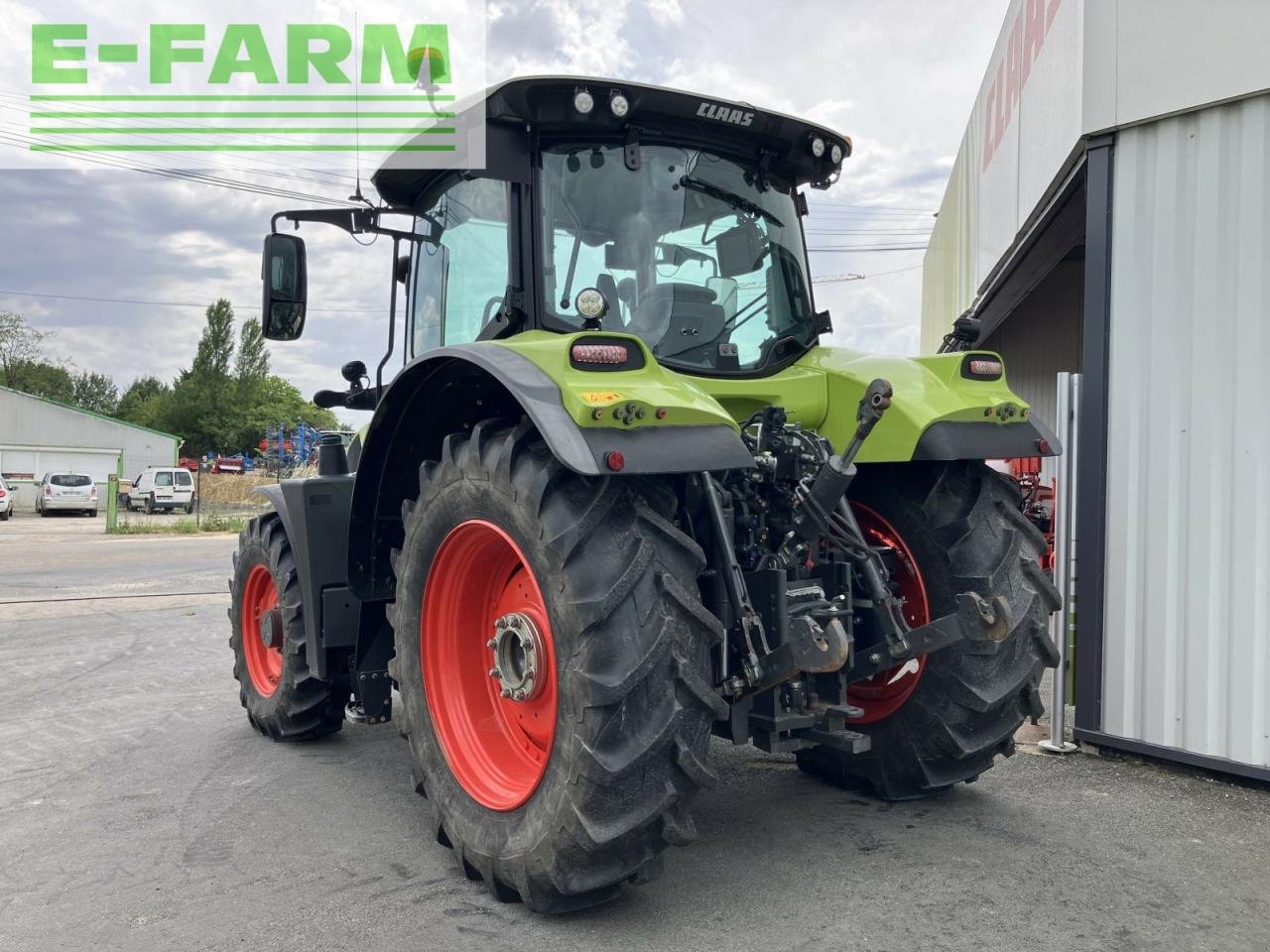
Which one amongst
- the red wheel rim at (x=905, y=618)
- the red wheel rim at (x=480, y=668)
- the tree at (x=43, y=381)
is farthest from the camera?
the tree at (x=43, y=381)

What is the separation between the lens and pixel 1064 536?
16.5 feet

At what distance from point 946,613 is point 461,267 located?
2.44 m

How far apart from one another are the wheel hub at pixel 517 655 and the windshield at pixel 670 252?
1.16m

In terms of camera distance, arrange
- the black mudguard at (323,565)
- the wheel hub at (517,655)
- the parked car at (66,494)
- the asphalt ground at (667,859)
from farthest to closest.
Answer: the parked car at (66,494) < the black mudguard at (323,565) < the wheel hub at (517,655) < the asphalt ground at (667,859)

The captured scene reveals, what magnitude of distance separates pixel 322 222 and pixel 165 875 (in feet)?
9.11

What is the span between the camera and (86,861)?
11.6ft

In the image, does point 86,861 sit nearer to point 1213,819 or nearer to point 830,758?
point 830,758

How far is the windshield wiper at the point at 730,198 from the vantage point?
392cm

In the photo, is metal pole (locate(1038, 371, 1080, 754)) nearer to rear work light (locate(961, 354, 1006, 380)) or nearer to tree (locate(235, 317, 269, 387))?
rear work light (locate(961, 354, 1006, 380))

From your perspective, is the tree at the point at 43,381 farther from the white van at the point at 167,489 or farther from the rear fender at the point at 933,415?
the rear fender at the point at 933,415

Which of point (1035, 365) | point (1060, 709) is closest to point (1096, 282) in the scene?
point (1060, 709)

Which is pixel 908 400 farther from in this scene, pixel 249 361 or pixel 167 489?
pixel 249 361

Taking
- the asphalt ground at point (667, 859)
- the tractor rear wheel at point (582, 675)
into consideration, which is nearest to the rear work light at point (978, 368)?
the tractor rear wheel at point (582, 675)

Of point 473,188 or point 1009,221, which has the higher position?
point 1009,221
